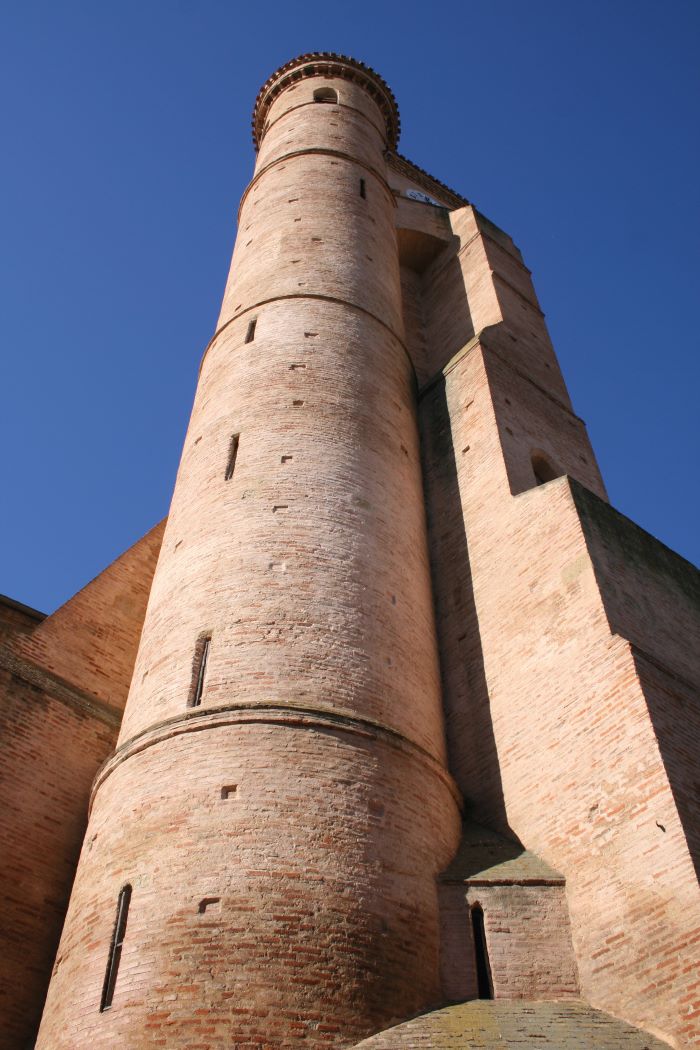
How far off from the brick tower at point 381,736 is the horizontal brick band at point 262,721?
0.03m

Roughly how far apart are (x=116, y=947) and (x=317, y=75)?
19472mm

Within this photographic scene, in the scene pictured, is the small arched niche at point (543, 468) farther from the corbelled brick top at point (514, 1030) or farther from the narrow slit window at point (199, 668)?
the corbelled brick top at point (514, 1030)

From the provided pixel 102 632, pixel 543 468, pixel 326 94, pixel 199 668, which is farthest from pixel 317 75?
pixel 199 668

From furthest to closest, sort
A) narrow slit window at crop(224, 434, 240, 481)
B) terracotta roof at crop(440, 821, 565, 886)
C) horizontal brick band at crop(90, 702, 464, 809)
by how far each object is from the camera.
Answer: narrow slit window at crop(224, 434, 240, 481)
horizontal brick band at crop(90, 702, 464, 809)
terracotta roof at crop(440, 821, 565, 886)

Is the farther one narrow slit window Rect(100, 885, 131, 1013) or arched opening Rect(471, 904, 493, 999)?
arched opening Rect(471, 904, 493, 999)

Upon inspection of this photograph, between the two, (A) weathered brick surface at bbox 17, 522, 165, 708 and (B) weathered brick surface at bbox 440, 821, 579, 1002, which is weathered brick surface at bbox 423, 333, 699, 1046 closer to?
(B) weathered brick surface at bbox 440, 821, 579, 1002

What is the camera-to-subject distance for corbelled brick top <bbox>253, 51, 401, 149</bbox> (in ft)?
69.4

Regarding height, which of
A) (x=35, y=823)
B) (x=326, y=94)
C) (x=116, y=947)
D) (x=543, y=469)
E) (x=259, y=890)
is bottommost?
(x=116, y=947)

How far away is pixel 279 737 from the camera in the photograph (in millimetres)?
8250

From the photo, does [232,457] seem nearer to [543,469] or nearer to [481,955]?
[543,469]

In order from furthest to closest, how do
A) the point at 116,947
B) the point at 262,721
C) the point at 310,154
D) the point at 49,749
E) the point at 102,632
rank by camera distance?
the point at 310,154 < the point at 102,632 < the point at 49,749 < the point at 262,721 < the point at 116,947

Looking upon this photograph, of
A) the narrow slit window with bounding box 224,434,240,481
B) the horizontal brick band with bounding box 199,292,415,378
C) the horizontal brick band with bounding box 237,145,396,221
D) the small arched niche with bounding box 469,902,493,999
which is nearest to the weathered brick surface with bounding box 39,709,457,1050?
the small arched niche with bounding box 469,902,493,999

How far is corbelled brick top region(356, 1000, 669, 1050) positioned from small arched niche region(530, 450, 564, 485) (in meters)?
7.34

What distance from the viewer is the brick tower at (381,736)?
22.9 ft
